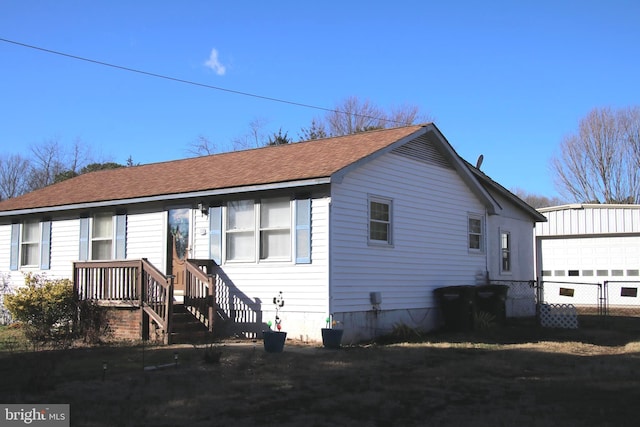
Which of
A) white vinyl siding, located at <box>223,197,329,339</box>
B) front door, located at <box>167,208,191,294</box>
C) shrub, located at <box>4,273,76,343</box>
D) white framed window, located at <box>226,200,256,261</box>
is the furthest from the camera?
front door, located at <box>167,208,191,294</box>

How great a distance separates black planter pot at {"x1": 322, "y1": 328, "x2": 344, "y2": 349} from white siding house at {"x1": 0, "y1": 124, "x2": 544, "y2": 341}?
76cm

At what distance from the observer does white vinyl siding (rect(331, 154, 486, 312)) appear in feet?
44.0

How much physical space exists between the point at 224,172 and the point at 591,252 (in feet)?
57.9

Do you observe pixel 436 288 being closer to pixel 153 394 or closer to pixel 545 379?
pixel 545 379

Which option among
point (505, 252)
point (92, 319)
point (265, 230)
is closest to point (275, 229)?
point (265, 230)

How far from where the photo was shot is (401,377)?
31.0ft

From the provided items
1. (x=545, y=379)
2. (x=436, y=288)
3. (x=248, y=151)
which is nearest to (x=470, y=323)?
(x=436, y=288)

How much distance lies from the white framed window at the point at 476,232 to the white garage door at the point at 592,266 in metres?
7.26

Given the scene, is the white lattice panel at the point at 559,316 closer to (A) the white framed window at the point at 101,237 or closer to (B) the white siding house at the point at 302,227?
(B) the white siding house at the point at 302,227

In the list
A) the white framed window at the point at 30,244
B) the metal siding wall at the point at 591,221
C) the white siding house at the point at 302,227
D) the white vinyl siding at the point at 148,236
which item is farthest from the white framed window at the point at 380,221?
the metal siding wall at the point at 591,221

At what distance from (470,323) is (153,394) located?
1008 cm

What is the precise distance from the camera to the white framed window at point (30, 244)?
1881 centimetres

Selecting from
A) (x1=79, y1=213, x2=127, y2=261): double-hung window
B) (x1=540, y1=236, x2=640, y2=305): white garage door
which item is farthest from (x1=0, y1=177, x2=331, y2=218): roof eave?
(x1=540, y1=236, x2=640, y2=305): white garage door

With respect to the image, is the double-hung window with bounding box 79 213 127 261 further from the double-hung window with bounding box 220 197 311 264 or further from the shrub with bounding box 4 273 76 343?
the double-hung window with bounding box 220 197 311 264
